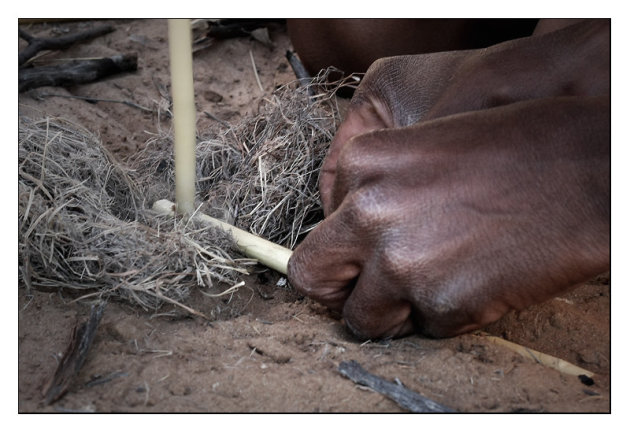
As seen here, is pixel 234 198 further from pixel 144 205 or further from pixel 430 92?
pixel 430 92

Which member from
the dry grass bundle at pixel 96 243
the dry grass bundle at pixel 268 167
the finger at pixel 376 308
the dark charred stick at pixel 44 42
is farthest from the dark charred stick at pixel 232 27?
the finger at pixel 376 308

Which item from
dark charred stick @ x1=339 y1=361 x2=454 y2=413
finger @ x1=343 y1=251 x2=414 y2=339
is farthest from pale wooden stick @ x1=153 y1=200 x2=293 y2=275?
dark charred stick @ x1=339 y1=361 x2=454 y2=413

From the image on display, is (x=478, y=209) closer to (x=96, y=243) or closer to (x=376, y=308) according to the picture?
(x=376, y=308)

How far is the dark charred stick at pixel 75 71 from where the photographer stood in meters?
2.48

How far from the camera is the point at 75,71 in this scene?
8.51 feet

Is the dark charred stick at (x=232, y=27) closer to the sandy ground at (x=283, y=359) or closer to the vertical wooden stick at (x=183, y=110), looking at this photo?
the vertical wooden stick at (x=183, y=110)

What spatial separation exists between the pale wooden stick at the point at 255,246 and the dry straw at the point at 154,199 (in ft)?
0.10

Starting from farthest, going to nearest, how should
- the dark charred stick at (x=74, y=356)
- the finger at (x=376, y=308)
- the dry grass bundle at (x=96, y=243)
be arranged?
the dry grass bundle at (x=96, y=243)
the finger at (x=376, y=308)
the dark charred stick at (x=74, y=356)

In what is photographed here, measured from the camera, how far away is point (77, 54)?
2783 millimetres

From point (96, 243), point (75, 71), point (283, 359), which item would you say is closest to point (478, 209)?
point (283, 359)

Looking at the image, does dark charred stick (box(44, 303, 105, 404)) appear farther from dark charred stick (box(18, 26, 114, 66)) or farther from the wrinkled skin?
dark charred stick (box(18, 26, 114, 66))

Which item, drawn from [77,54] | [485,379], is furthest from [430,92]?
[77,54]

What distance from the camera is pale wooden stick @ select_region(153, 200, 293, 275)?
1.67 metres

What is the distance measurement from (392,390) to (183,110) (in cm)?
79
